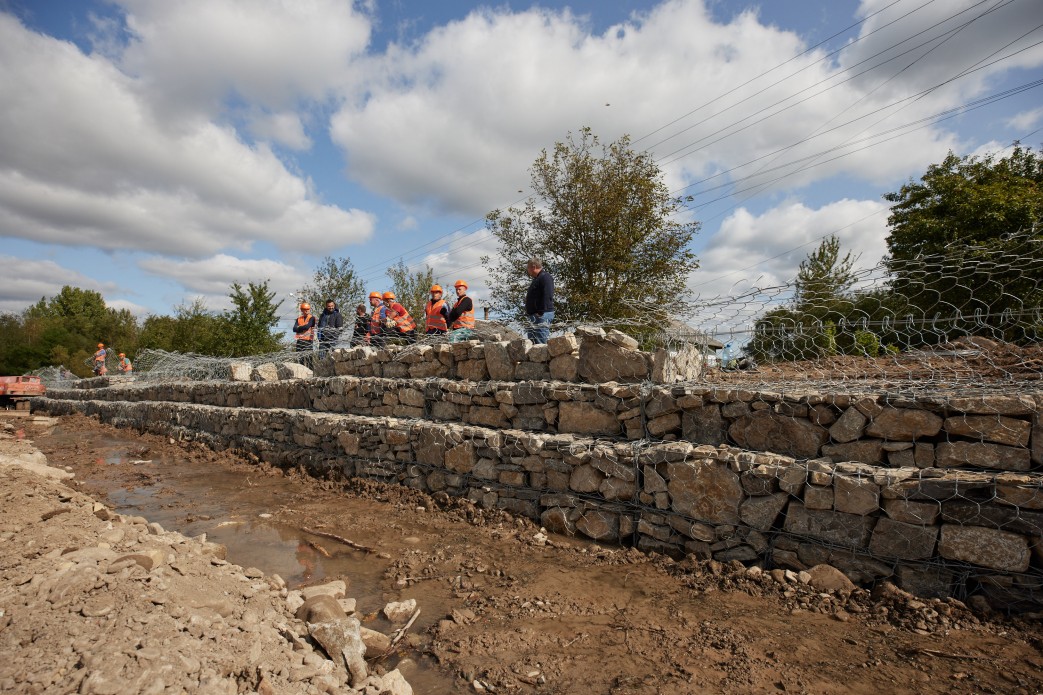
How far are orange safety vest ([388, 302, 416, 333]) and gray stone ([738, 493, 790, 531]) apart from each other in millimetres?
6844

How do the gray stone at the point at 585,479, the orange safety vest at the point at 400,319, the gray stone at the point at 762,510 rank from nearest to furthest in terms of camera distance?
the gray stone at the point at 762,510 → the gray stone at the point at 585,479 → the orange safety vest at the point at 400,319

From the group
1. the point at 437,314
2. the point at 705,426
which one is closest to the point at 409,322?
the point at 437,314

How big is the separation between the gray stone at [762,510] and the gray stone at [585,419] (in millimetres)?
1465

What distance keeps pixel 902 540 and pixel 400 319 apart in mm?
8279

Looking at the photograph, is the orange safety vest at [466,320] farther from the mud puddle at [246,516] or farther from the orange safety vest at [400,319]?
the mud puddle at [246,516]

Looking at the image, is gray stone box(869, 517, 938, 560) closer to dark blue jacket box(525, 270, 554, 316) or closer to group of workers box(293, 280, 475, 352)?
dark blue jacket box(525, 270, 554, 316)

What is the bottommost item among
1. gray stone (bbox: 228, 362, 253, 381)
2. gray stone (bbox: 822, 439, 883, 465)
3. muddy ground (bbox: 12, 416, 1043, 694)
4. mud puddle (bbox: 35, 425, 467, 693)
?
mud puddle (bbox: 35, 425, 467, 693)

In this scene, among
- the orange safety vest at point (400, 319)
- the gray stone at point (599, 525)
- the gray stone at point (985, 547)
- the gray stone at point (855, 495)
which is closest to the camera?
the gray stone at point (985, 547)

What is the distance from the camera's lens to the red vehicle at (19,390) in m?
21.7

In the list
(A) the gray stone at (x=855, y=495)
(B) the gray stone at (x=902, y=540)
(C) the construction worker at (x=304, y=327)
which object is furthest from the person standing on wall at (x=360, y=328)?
(B) the gray stone at (x=902, y=540)

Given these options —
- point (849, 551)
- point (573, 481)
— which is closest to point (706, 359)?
point (573, 481)

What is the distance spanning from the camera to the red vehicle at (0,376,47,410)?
21655mm

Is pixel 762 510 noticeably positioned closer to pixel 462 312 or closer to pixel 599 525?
pixel 599 525

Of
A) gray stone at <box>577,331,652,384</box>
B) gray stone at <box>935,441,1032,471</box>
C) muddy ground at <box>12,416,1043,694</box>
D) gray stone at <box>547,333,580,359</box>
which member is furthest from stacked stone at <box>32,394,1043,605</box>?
gray stone at <box>547,333,580,359</box>
